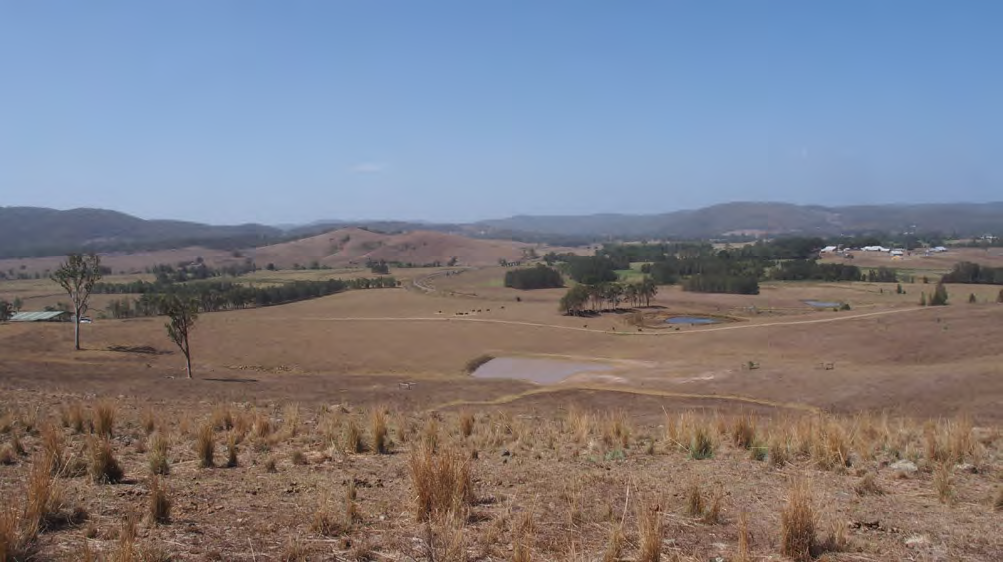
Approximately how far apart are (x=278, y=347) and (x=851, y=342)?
155 feet

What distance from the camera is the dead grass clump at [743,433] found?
11617 mm

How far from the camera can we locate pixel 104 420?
12.1 meters

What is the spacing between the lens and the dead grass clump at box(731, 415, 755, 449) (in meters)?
11.6

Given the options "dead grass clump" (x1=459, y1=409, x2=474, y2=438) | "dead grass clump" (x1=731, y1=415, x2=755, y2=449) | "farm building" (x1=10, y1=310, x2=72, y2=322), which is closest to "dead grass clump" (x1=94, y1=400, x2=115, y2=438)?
"dead grass clump" (x1=459, y1=409, x2=474, y2=438)

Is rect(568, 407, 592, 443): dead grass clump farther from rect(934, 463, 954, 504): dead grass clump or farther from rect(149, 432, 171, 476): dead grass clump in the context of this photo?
rect(149, 432, 171, 476): dead grass clump

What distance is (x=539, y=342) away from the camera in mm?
59281

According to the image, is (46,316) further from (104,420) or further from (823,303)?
(823,303)

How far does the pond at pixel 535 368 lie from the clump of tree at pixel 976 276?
3506 inches

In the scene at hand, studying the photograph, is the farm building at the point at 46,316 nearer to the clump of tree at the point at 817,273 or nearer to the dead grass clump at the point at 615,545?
the dead grass clump at the point at 615,545

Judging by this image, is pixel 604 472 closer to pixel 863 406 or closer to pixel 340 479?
pixel 340 479

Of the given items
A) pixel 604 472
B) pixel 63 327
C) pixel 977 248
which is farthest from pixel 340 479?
pixel 977 248

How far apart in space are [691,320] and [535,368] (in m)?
33.9

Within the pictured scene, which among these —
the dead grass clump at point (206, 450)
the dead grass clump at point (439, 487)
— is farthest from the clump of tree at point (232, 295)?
the dead grass clump at point (439, 487)

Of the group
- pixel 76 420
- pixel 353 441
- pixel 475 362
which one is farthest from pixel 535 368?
pixel 76 420
